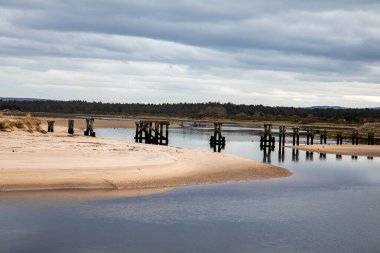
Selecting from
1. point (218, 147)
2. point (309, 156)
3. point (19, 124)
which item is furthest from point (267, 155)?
point (19, 124)

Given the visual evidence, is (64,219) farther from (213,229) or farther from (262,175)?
(262,175)

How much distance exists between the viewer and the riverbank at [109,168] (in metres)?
25.2

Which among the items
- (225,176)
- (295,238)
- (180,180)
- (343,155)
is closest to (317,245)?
(295,238)

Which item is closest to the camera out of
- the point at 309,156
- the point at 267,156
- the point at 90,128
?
the point at 267,156

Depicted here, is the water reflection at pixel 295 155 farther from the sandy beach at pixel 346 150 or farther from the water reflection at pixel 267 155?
the water reflection at pixel 267 155

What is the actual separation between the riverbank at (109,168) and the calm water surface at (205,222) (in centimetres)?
243

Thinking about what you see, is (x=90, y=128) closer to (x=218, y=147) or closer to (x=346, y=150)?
(x=218, y=147)

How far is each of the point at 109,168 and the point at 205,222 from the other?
9886 mm

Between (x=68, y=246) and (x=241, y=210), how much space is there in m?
8.17

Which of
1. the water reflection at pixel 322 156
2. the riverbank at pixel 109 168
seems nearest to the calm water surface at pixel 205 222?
the riverbank at pixel 109 168

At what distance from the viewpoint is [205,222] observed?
19891mm

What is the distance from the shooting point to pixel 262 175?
33.0m

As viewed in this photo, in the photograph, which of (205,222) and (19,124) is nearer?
(205,222)

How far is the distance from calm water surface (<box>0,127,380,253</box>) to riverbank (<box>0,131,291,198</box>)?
2429 mm
